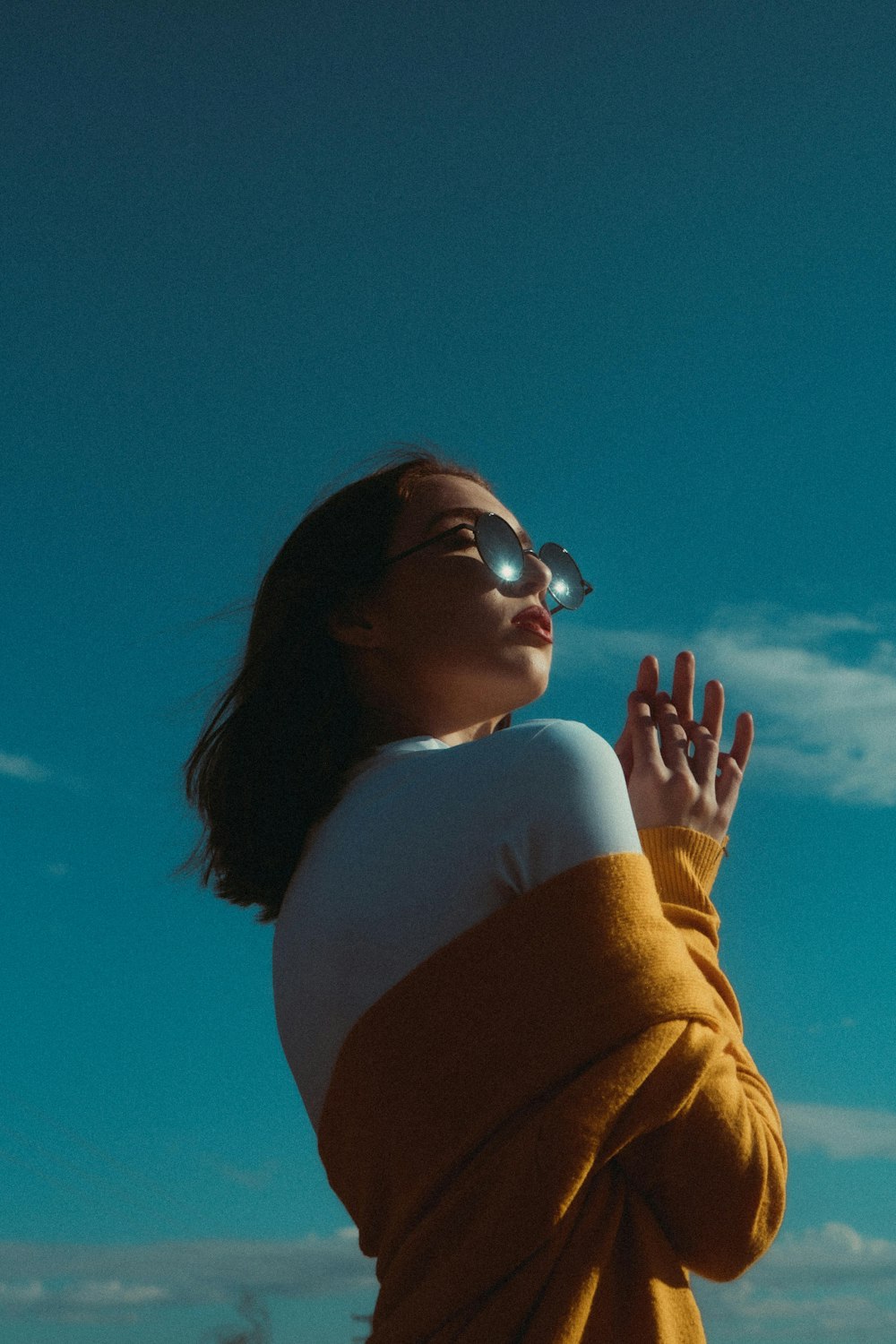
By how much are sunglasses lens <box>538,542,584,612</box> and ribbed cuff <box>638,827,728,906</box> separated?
1.07 m

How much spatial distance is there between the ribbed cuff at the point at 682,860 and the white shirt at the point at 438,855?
0.51 m

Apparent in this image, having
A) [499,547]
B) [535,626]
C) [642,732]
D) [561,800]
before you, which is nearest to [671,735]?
[642,732]

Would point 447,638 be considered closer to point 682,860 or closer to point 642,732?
point 642,732

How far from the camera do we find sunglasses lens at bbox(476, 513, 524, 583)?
352 centimetres

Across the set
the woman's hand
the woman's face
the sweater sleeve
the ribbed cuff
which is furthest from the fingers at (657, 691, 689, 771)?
the sweater sleeve

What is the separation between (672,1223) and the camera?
2.39 metres

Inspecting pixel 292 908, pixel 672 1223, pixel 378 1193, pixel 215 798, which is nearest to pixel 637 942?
pixel 672 1223

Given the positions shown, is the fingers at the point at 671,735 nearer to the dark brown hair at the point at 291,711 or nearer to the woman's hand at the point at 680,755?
the woman's hand at the point at 680,755

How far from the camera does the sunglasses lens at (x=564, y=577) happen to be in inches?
157

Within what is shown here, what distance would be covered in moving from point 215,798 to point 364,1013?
1.19 meters

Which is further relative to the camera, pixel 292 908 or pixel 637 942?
pixel 292 908

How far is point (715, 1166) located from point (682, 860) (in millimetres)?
862

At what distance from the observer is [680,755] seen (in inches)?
135

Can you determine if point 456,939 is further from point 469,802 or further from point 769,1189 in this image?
point 769,1189
